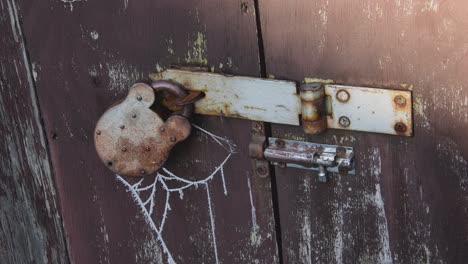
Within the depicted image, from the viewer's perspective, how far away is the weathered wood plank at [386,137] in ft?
3.42

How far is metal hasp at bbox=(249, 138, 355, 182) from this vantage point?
117 cm

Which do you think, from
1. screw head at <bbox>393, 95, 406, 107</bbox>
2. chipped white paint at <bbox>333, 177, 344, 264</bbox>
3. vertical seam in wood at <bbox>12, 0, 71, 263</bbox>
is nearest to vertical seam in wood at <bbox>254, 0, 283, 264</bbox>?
chipped white paint at <bbox>333, 177, 344, 264</bbox>

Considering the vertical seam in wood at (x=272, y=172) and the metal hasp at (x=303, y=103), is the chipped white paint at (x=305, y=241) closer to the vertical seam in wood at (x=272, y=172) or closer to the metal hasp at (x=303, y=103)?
the vertical seam in wood at (x=272, y=172)

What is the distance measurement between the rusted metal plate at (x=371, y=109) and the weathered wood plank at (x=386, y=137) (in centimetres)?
1

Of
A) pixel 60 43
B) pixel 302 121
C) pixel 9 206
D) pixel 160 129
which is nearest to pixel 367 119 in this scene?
pixel 302 121

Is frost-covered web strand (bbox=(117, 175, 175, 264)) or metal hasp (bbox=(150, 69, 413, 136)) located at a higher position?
metal hasp (bbox=(150, 69, 413, 136))

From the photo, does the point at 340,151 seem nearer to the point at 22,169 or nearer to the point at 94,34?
the point at 94,34

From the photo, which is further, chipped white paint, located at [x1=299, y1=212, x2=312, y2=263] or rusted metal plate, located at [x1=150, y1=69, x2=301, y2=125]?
chipped white paint, located at [x1=299, y1=212, x2=312, y2=263]

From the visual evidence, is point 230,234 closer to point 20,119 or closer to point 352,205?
point 352,205

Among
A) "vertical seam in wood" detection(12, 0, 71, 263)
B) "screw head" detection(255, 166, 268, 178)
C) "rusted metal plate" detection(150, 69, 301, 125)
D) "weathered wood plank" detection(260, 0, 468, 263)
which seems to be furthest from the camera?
"vertical seam in wood" detection(12, 0, 71, 263)

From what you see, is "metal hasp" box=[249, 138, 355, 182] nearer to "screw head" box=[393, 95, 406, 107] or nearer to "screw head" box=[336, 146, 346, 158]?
"screw head" box=[336, 146, 346, 158]

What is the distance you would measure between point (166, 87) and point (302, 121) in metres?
0.23

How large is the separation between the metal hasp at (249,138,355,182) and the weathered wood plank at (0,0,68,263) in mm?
477

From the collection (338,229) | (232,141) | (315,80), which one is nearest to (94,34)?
(232,141)
